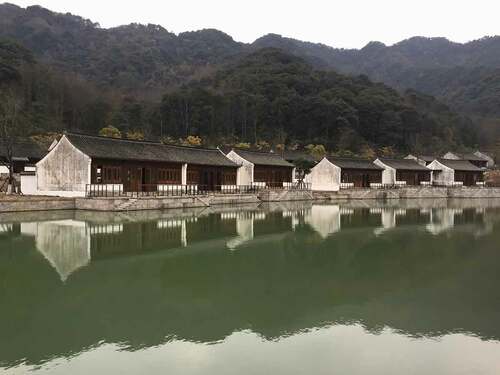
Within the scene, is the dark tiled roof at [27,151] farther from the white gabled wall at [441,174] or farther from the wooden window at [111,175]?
the white gabled wall at [441,174]

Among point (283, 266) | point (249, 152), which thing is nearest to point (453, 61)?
point (249, 152)

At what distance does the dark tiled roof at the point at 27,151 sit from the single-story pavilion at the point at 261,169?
17.3m

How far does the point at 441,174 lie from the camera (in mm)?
60906

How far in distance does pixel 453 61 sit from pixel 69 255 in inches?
6489

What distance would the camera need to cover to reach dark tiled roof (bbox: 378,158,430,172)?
56094 millimetres

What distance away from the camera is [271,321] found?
9.34m

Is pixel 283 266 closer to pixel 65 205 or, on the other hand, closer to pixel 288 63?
pixel 65 205

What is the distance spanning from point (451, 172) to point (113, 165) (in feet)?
151

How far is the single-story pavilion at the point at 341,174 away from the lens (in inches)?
1946

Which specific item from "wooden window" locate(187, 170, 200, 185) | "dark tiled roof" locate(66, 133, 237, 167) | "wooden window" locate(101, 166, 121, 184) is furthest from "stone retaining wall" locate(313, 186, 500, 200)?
"wooden window" locate(101, 166, 121, 184)

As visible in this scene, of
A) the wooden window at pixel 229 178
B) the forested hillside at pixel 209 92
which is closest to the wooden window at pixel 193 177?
the wooden window at pixel 229 178

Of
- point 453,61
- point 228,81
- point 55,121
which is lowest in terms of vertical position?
point 55,121

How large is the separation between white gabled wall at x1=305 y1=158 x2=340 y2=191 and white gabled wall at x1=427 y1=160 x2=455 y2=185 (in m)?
18.2

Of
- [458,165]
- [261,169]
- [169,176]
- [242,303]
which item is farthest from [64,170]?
[458,165]
